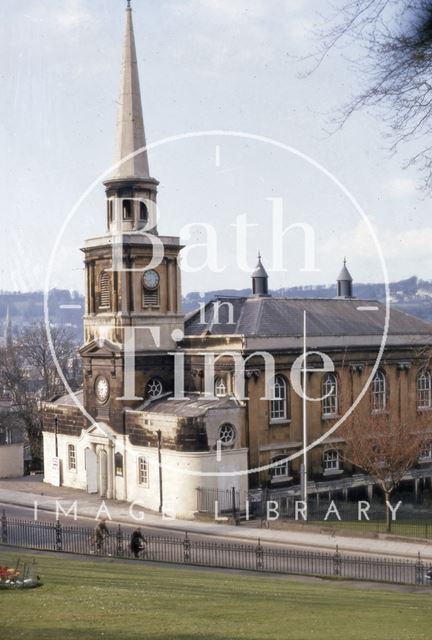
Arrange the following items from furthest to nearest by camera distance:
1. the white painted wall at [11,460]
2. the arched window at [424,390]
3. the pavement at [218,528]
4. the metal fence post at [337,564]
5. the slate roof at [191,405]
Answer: the white painted wall at [11,460] → the arched window at [424,390] → the slate roof at [191,405] → the pavement at [218,528] → the metal fence post at [337,564]

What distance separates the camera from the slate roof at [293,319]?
4894 cm

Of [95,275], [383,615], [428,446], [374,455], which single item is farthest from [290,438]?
[383,615]

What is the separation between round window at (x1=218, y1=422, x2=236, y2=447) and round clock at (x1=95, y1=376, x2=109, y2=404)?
7733mm

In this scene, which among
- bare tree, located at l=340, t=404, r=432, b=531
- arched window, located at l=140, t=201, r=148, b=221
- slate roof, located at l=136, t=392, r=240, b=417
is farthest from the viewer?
arched window, located at l=140, t=201, r=148, b=221

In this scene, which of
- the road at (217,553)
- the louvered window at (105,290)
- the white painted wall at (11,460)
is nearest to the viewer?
the road at (217,553)

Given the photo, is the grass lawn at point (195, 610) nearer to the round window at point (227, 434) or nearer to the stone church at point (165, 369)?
the round window at point (227, 434)

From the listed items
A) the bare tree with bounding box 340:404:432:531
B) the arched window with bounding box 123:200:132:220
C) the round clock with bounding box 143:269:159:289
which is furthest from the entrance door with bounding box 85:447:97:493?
the bare tree with bounding box 340:404:432:531

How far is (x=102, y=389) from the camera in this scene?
48969 millimetres

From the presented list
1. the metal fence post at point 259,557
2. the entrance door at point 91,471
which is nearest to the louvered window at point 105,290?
the entrance door at point 91,471

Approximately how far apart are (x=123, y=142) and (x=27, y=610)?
3533 centimetres

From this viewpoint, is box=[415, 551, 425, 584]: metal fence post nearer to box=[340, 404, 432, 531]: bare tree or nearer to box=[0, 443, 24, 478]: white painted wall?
box=[340, 404, 432, 531]: bare tree

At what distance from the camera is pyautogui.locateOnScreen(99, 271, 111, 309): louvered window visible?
48.7m

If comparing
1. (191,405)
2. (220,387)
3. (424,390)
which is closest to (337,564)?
(191,405)

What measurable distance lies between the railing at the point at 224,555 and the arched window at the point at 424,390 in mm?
21007
